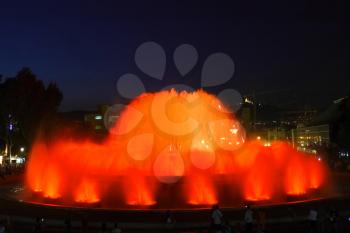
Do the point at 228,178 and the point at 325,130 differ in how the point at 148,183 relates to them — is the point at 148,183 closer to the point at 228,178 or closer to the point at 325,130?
the point at 228,178

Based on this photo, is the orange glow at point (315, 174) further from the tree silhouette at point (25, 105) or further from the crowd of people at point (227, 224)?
the tree silhouette at point (25, 105)

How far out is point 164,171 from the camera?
30172mm

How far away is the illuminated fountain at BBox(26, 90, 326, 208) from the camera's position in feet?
74.2

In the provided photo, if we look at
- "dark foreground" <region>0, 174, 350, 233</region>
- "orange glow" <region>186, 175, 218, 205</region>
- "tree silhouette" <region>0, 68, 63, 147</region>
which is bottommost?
"dark foreground" <region>0, 174, 350, 233</region>

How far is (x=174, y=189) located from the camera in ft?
74.3

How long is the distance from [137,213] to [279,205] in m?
6.81

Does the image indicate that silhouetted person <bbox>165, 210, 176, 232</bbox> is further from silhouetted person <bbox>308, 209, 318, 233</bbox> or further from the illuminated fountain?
silhouetted person <bbox>308, 209, 318, 233</bbox>

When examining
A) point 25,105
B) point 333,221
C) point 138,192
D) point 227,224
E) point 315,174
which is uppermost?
point 25,105

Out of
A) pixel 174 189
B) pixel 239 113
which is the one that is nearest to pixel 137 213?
pixel 174 189

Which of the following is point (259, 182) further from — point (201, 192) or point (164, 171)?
point (164, 171)

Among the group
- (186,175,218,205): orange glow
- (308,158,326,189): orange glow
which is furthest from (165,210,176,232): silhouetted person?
(308,158,326,189): orange glow

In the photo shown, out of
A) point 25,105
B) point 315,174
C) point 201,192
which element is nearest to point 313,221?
point 201,192

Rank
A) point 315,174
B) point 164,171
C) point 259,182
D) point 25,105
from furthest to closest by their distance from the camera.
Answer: point 25,105 → point 164,171 → point 315,174 → point 259,182

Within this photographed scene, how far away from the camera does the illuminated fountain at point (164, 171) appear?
22.6m
